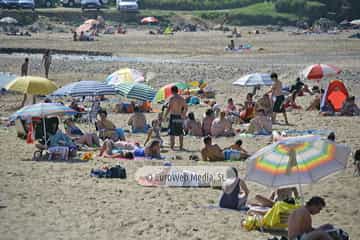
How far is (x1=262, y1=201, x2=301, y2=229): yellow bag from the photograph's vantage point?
9.95m

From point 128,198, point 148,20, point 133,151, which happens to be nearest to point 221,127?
point 133,151

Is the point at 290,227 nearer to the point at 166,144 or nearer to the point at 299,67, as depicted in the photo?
the point at 166,144

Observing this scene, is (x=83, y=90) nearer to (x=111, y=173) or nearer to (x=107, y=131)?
(x=107, y=131)

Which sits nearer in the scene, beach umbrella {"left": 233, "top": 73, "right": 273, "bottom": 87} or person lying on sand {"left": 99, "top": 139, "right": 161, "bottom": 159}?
person lying on sand {"left": 99, "top": 139, "right": 161, "bottom": 159}

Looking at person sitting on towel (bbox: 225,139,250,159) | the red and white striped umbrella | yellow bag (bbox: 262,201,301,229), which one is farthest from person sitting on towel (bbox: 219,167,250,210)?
the red and white striped umbrella

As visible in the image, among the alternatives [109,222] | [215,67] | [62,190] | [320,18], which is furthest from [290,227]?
[320,18]

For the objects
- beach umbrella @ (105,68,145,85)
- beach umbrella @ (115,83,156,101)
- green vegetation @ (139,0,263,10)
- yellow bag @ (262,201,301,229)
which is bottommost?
yellow bag @ (262,201,301,229)

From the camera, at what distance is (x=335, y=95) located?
65.7ft

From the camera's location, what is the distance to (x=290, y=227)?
9055mm

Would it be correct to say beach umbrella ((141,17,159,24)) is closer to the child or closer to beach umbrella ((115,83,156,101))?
beach umbrella ((115,83,156,101))

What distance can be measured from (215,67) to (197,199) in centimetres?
2278

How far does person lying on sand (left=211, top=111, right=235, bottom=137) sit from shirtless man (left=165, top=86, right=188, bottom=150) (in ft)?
4.01

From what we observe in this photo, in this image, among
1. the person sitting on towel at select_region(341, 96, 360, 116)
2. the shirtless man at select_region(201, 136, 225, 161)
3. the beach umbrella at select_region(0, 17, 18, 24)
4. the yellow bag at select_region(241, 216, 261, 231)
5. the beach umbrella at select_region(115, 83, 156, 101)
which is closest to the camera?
the yellow bag at select_region(241, 216, 261, 231)

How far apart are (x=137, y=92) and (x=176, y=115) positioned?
2887mm
